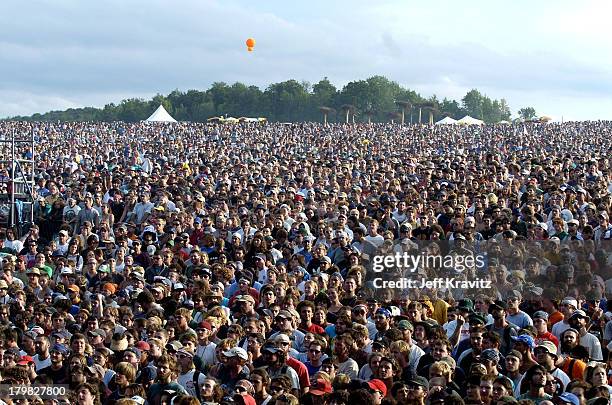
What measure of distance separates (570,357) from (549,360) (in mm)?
628

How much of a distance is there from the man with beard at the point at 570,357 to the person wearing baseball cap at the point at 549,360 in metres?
0.14

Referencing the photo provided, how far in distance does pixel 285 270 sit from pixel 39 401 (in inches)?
190

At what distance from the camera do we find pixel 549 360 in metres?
8.48

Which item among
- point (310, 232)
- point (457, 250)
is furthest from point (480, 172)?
point (457, 250)

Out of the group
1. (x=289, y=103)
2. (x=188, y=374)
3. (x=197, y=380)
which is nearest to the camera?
(x=197, y=380)

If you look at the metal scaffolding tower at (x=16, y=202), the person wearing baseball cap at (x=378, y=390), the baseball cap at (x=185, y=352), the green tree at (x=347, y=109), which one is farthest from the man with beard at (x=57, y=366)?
the green tree at (x=347, y=109)

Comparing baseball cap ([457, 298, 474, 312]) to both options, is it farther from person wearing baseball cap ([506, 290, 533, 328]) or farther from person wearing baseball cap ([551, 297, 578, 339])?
person wearing baseball cap ([551, 297, 578, 339])

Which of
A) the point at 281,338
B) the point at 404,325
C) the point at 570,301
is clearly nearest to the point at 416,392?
the point at 281,338

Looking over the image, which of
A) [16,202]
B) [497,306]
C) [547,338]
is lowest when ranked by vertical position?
[547,338]

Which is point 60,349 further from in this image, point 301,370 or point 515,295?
point 515,295

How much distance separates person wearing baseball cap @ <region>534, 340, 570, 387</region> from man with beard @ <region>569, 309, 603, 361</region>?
0.75m

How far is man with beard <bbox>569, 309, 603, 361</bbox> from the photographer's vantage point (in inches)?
367

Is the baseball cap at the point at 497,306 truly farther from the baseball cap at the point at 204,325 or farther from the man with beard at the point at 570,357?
the baseball cap at the point at 204,325

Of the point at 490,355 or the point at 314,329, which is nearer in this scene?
the point at 490,355
